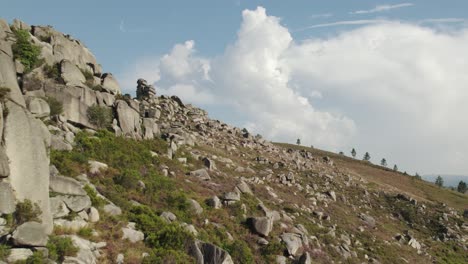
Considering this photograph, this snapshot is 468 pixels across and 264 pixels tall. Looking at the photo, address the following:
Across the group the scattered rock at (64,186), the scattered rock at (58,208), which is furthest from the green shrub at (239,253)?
the scattered rock at (58,208)

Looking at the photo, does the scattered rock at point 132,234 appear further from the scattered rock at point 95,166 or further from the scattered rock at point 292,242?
the scattered rock at point 292,242

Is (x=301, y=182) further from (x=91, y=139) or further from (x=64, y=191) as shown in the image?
(x=64, y=191)

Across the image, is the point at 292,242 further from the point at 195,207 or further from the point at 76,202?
the point at 76,202

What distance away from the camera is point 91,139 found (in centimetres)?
3491

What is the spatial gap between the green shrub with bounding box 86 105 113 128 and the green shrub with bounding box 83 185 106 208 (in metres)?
15.4

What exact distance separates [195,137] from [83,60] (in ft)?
76.9

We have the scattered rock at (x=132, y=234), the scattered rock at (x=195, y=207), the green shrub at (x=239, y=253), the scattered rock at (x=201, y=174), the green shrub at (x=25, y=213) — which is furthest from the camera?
the scattered rock at (x=201, y=174)

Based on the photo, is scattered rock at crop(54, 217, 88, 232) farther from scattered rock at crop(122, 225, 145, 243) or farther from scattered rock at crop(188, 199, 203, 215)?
scattered rock at crop(188, 199, 203, 215)

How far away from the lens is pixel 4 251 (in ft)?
52.4

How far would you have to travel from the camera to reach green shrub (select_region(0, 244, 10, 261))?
15820mm

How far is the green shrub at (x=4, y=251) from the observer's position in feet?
51.9

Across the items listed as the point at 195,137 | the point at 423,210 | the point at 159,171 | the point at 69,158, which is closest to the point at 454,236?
the point at 423,210

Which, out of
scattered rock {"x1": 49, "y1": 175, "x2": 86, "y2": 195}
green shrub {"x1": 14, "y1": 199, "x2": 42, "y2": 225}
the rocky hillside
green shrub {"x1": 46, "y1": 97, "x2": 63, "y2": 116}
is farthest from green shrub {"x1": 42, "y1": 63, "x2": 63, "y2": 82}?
green shrub {"x1": 14, "y1": 199, "x2": 42, "y2": 225}

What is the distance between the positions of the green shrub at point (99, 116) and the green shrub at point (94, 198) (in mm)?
15376
